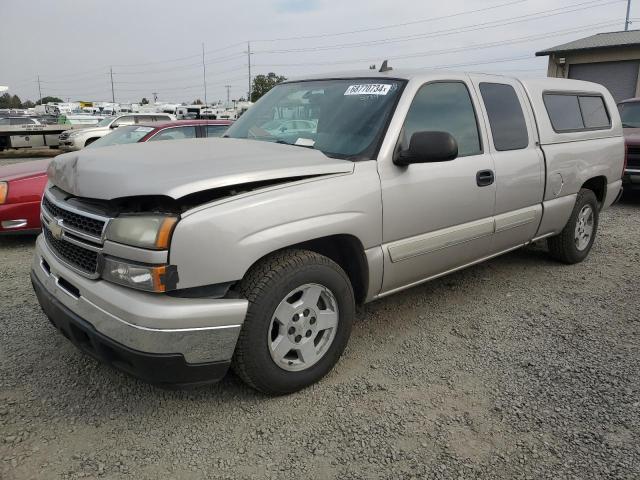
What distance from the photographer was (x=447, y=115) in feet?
11.8

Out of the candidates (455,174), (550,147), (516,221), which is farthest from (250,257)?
(550,147)

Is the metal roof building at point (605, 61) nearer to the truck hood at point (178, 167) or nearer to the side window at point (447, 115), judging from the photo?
the side window at point (447, 115)

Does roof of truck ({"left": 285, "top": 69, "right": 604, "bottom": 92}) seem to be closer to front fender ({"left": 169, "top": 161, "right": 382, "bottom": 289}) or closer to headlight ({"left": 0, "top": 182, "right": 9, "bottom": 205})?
front fender ({"left": 169, "top": 161, "right": 382, "bottom": 289})

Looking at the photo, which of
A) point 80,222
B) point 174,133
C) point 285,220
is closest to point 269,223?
point 285,220

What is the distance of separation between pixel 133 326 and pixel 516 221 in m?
3.09

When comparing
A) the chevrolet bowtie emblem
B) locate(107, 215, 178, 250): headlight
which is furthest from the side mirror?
the chevrolet bowtie emblem

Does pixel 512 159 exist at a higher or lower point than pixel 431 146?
lower

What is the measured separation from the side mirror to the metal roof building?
70.5 feet

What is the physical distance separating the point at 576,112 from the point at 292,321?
3.80 meters

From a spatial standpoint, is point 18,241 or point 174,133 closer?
point 18,241

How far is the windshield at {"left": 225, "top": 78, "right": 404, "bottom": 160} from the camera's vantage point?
Result: 10.4 feet

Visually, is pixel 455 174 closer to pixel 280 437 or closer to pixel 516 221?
pixel 516 221

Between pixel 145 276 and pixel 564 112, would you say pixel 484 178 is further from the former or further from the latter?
pixel 145 276

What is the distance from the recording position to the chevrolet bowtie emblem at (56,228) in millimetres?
2730
